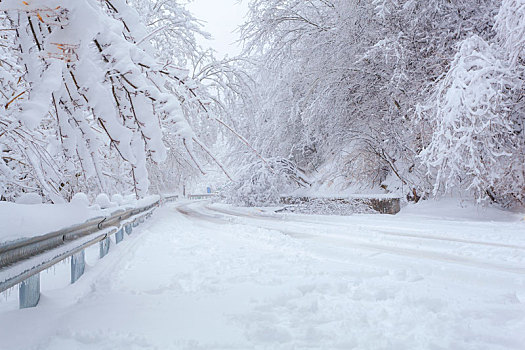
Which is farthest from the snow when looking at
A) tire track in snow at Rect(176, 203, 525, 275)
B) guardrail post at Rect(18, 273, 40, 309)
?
tire track in snow at Rect(176, 203, 525, 275)

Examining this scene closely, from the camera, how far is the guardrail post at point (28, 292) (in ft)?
9.47

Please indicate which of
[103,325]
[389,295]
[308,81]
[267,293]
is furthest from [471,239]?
[308,81]

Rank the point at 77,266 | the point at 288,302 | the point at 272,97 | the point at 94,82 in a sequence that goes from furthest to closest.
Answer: the point at 272,97 < the point at 77,266 < the point at 288,302 < the point at 94,82

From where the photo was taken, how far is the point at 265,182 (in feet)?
68.6

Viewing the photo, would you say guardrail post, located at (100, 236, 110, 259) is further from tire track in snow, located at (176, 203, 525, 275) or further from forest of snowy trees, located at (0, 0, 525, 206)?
tire track in snow, located at (176, 203, 525, 275)

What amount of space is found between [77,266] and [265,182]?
55.4ft

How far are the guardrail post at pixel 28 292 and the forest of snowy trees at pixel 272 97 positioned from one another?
2.26ft

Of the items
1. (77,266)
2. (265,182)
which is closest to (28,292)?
(77,266)

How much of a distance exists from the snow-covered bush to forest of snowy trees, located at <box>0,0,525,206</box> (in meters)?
0.10

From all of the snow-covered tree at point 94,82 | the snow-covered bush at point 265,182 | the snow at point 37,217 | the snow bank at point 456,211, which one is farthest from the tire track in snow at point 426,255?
the snow-covered bush at point 265,182

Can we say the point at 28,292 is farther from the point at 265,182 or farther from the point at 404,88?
the point at 265,182

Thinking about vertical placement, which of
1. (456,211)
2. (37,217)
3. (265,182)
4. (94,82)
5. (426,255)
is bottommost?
(426,255)

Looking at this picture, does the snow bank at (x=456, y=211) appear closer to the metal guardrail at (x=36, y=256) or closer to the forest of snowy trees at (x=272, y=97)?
the forest of snowy trees at (x=272, y=97)

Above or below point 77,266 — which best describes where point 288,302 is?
below
